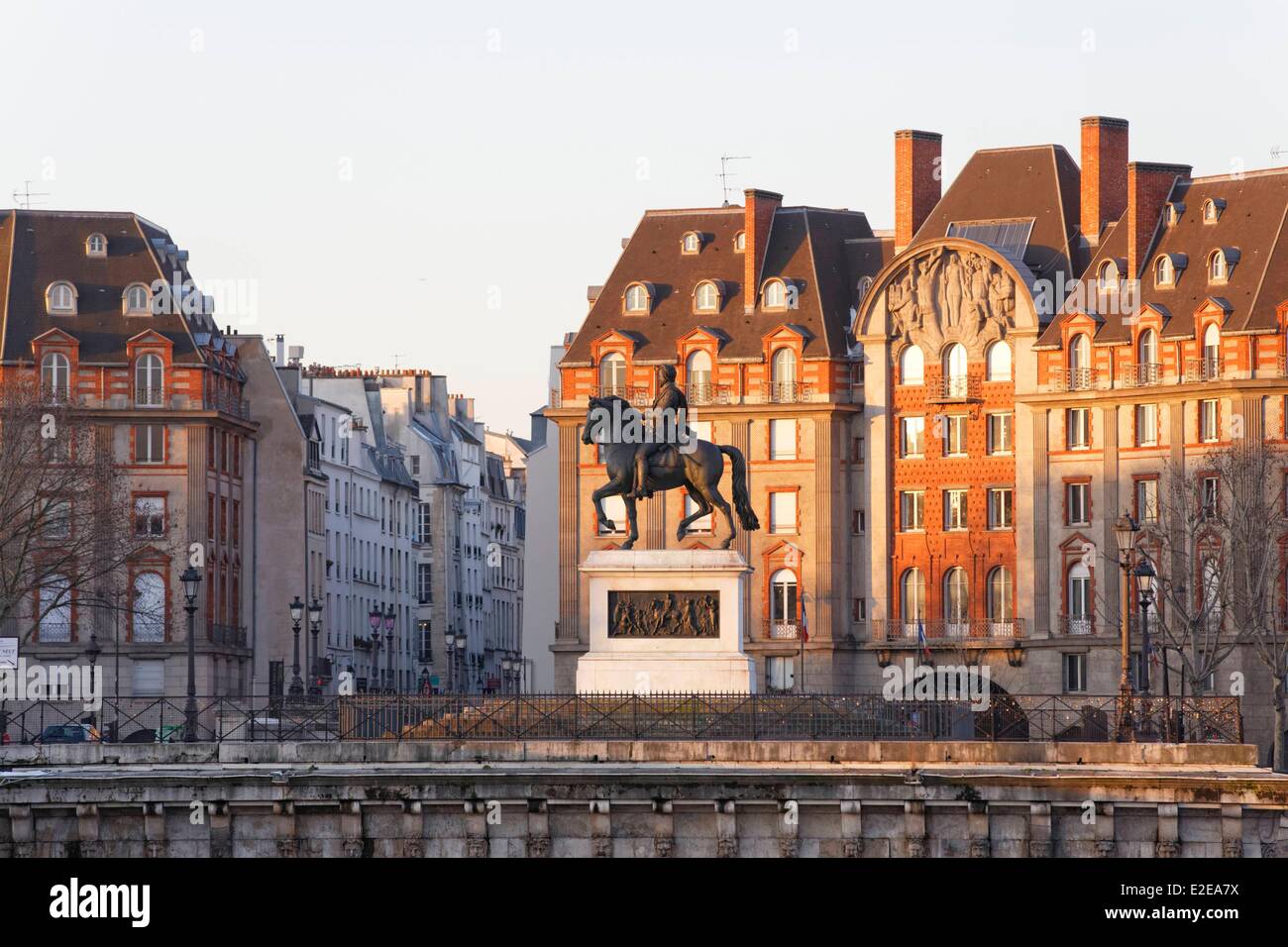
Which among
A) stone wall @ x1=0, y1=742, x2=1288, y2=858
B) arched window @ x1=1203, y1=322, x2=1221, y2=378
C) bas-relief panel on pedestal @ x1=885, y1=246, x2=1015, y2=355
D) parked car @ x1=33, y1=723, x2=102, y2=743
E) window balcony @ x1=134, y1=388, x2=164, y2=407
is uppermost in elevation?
bas-relief panel on pedestal @ x1=885, y1=246, x2=1015, y2=355

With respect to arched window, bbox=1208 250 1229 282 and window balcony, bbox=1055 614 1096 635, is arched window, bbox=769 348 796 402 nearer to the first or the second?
window balcony, bbox=1055 614 1096 635

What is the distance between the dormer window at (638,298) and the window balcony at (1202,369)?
2327cm

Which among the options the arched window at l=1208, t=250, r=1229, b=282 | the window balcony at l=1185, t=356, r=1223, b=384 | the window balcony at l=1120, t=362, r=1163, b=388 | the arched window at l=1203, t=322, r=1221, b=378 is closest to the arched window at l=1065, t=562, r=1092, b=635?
the window balcony at l=1120, t=362, r=1163, b=388

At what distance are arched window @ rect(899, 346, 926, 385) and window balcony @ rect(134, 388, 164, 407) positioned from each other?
2748cm

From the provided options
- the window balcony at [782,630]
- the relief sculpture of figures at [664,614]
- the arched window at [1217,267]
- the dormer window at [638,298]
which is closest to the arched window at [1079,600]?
the window balcony at [782,630]

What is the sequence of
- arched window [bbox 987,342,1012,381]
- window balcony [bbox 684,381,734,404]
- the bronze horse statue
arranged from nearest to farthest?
the bronze horse statue < arched window [bbox 987,342,1012,381] < window balcony [bbox 684,381,734,404]

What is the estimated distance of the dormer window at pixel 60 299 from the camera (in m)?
128

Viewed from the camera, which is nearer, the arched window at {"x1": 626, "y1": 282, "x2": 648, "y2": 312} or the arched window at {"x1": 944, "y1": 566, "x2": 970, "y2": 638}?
the arched window at {"x1": 944, "y1": 566, "x2": 970, "y2": 638}

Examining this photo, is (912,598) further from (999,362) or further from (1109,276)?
(1109,276)

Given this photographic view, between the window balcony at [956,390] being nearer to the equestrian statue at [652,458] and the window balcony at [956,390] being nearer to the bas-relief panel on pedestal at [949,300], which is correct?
the bas-relief panel on pedestal at [949,300]

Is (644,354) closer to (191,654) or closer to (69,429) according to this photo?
(69,429)

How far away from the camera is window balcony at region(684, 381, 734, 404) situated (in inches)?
5202

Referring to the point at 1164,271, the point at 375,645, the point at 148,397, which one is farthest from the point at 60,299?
the point at 1164,271
